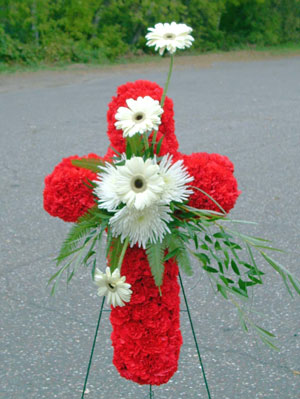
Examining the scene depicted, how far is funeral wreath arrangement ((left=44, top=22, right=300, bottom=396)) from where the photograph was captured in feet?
6.60

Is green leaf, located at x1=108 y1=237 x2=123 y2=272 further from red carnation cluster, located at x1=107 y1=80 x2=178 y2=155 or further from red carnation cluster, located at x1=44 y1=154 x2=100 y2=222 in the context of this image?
red carnation cluster, located at x1=107 y1=80 x2=178 y2=155

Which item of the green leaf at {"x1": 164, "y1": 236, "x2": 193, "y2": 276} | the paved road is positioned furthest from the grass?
the green leaf at {"x1": 164, "y1": 236, "x2": 193, "y2": 276}

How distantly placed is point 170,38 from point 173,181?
1.59 ft

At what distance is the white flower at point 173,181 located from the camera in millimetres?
1992

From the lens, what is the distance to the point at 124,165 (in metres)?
2.00

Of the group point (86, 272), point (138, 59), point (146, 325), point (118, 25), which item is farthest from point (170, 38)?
point (118, 25)

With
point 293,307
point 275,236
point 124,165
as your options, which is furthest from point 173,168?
point 275,236

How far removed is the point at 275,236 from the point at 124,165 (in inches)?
126

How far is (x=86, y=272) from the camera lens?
178 inches

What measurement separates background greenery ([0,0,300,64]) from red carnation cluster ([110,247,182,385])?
11425 millimetres

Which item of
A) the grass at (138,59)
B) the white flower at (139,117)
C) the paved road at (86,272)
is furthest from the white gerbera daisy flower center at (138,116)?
the grass at (138,59)

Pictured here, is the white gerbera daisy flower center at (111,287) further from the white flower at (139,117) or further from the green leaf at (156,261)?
the white flower at (139,117)

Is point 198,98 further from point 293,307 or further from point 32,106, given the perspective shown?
point 293,307

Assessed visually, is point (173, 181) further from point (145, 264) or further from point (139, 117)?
point (145, 264)
